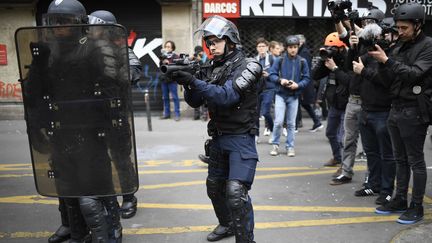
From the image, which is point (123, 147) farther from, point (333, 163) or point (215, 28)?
point (333, 163)

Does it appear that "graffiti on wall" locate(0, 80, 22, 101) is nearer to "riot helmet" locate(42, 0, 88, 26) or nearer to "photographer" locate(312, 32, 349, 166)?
"photographer" locate(312, 32, 349, 166)

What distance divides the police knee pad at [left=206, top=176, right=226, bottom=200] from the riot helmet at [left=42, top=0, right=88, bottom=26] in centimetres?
165

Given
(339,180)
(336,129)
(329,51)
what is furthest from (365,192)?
(329,51)

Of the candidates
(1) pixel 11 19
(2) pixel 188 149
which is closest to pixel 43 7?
(1) pixel 11 19

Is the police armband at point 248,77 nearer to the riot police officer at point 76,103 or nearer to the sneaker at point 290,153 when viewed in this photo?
the riot police officer at point 76,103

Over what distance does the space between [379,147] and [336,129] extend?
1.26 meters

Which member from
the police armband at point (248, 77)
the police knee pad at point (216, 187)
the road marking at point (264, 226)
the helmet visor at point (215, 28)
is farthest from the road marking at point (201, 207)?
the helmet visor at point (215, 28)

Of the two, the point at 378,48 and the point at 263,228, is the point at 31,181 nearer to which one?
the point at 263,228

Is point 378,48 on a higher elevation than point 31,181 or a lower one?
higher

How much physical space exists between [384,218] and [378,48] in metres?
1.74

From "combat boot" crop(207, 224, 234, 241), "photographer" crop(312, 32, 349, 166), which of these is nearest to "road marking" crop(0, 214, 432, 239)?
"combat boot" crop(207, 224, 234, 241)

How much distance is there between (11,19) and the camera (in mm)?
10805

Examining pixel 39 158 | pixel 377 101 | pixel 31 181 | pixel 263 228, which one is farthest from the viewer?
pixel 31 181

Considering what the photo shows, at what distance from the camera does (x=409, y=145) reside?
414 centimetres
